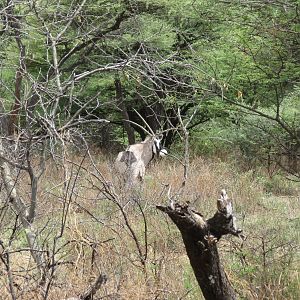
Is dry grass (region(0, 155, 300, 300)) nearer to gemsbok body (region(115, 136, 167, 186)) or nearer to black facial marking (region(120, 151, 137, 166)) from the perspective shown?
gemsbok body (region(115, 136, 167, 186))

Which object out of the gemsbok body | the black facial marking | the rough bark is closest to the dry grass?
the rough bark

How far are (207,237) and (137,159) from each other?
6987 mm

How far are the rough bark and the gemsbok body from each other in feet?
17.8

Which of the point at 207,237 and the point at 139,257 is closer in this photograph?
the point at 207,237

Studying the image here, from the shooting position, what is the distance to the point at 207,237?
12.1 ft

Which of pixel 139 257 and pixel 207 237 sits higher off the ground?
pixel 139 257

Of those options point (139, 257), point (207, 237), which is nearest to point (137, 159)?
point (139, 257)

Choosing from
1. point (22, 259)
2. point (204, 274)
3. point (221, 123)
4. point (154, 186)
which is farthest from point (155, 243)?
point (221, 123)

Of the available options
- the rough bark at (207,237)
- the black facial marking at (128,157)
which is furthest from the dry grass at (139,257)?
the black facial marking at (128,157)

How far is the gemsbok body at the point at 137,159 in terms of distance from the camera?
10.1 metres

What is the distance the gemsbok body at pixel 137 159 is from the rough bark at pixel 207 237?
5.43m

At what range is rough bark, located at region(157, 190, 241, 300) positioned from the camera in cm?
366

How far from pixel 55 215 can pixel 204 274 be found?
4055mm

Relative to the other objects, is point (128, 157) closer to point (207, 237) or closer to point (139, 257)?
point (139, 257)
